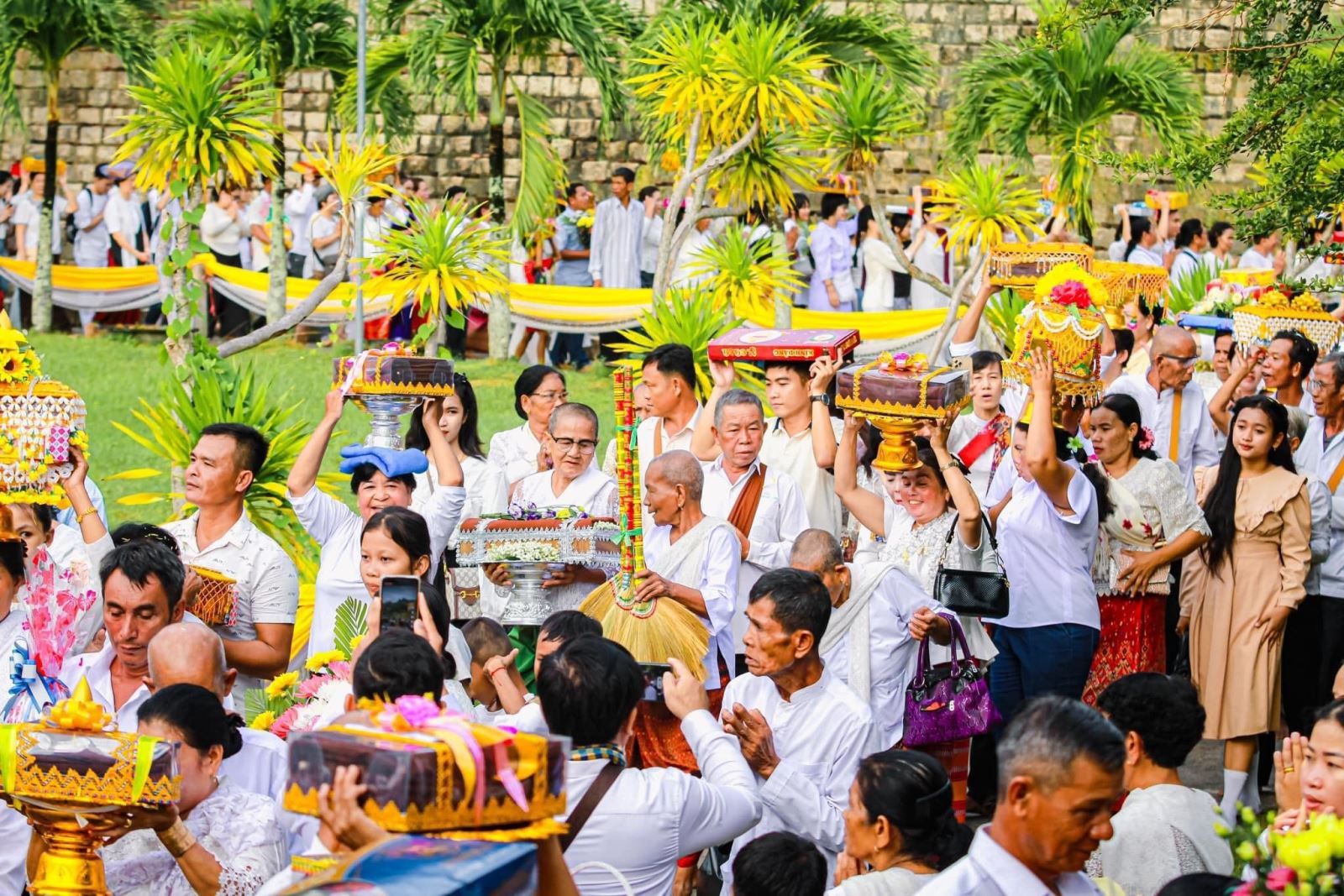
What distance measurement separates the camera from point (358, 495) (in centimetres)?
687

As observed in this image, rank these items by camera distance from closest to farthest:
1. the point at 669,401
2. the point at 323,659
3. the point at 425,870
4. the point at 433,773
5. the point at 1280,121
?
the point at 425,870 → the point at 433,773 → the point at 323,659 → the point at 669,401 → the point at 1280,121

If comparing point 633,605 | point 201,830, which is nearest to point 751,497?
point 633,605

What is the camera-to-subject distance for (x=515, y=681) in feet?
18.6

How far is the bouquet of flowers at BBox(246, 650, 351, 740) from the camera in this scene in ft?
16.7

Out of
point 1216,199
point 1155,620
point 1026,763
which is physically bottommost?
point 1155,620

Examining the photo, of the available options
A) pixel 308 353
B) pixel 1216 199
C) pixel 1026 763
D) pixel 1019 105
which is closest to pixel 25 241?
pixel 308 353

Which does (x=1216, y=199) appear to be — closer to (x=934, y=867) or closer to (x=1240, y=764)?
(x=1240, y=764)

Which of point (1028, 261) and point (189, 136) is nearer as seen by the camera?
point (1028, 261)

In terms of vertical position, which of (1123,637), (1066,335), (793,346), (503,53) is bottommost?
(1123,637)

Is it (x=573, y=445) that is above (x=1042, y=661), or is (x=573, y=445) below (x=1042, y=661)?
above

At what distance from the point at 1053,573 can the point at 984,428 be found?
1473 millimetres

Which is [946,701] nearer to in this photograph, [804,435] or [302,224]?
[804,435]

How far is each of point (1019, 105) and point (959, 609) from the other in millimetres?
9198

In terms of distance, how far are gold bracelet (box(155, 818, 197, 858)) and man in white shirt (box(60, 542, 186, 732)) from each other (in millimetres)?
1240
